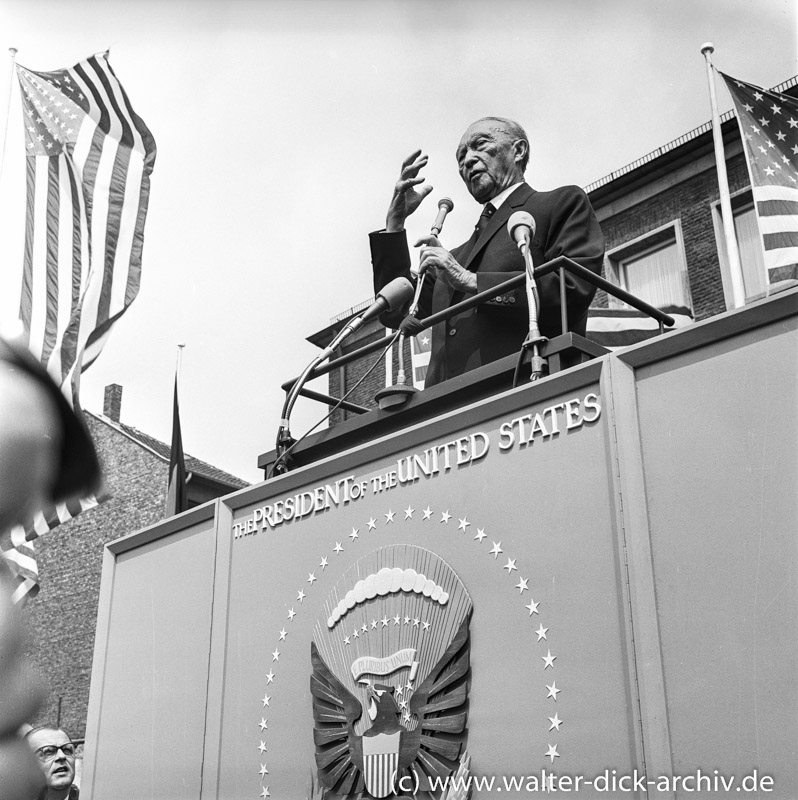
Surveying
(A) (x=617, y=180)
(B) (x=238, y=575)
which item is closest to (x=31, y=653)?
(B) (x=238, y=575)

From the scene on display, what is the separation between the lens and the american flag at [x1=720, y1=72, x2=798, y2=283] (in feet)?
32.5

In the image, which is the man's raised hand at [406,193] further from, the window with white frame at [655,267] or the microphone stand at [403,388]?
the window with white frame at [655,267]

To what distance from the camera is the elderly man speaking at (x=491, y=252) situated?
405 cm

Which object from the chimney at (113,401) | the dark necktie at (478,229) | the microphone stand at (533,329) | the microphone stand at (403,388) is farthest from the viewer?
the chimney at (113,401)

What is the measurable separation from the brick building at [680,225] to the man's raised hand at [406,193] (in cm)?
1143

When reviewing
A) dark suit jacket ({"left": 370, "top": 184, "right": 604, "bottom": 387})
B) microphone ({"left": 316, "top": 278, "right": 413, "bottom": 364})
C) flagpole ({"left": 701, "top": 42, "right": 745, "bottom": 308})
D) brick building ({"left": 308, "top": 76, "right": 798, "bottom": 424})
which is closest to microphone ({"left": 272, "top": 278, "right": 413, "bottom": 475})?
microphone ({"left": 316, "top": 278, "right": 413, "bottom": 364})

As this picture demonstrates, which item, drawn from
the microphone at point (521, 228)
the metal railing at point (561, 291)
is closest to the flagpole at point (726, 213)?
the metal railing at point (561, 291)

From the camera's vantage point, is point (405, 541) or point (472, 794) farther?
point (405, 541)

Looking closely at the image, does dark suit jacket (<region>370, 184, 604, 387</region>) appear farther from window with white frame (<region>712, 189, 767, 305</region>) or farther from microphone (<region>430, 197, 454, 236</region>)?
window with white frame (<region>712, 189, 767, 305</region>)

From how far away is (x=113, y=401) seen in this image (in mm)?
26891

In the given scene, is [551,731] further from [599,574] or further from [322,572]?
[322,572]

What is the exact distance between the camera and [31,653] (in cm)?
74

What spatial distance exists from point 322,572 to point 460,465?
2.44 feet

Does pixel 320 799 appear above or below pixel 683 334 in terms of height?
below
